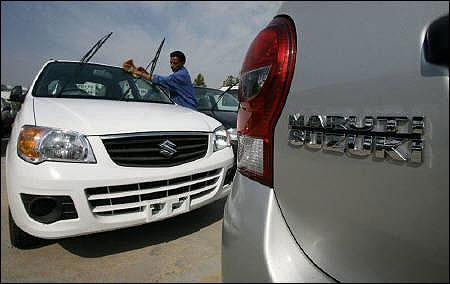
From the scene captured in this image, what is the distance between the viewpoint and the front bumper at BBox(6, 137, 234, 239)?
5.37 feet

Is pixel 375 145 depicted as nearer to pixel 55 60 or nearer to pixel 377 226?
pixel 377 226

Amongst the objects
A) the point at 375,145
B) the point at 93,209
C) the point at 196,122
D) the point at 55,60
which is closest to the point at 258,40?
the point at 375,145

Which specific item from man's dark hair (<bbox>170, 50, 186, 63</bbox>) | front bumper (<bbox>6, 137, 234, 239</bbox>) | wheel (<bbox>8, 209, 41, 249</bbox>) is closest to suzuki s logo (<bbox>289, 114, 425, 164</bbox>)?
front bumper (<bbox>6, 137, 234, 239</bbox>)

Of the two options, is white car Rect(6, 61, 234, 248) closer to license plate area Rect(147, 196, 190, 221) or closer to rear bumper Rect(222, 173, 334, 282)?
license plate area Rect(147, 196, 190, 221)

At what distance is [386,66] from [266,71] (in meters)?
0.29

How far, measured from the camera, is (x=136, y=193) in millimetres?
1821

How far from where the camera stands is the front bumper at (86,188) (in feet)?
5.37

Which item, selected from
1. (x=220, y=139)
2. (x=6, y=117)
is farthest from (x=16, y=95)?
(x=6, y=117)

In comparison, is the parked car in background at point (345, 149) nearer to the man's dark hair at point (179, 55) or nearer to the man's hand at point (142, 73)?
the man's hand at point (142, 73)

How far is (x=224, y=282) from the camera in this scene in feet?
2.83

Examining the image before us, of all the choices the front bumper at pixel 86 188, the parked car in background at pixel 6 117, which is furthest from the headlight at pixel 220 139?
the parked car in background at pixel 6 117

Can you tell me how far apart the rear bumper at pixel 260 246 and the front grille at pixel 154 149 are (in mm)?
1155

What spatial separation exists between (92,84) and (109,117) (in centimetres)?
100

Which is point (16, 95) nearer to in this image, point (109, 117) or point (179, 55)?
point (109, 117)
